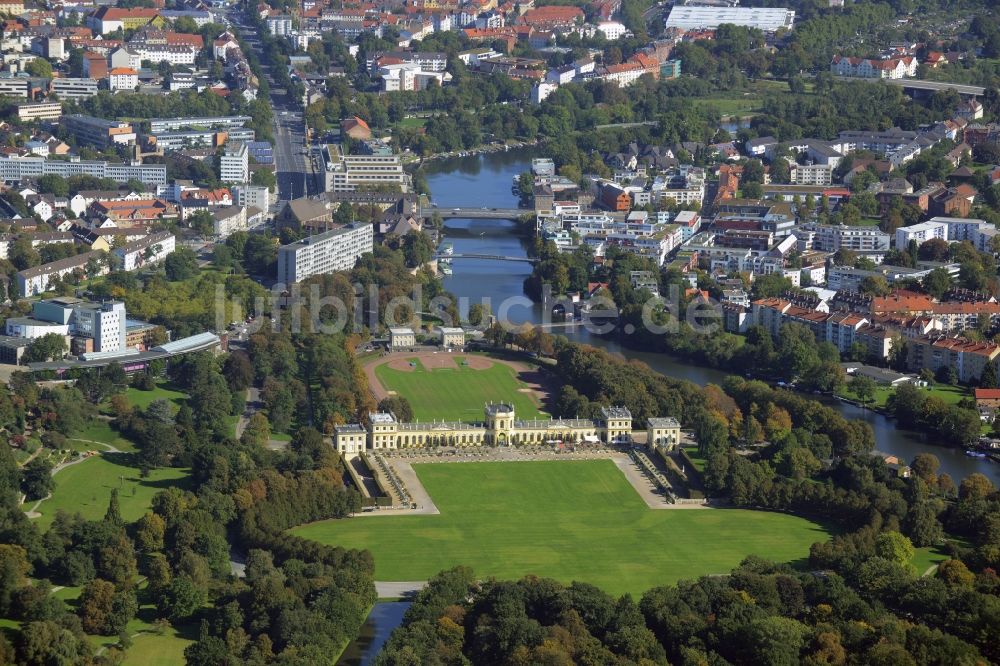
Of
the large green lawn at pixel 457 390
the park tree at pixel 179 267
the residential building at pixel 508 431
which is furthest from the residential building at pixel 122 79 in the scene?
the residential building at pixel 508 431

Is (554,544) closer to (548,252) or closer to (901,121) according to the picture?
(548,252)

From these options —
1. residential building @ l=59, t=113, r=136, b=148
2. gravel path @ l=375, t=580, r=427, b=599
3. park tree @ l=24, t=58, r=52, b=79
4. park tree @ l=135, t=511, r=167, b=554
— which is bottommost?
gravel path @ l=375, t=580, r=427, b=599

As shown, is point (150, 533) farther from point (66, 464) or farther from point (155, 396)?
point (155, 396)

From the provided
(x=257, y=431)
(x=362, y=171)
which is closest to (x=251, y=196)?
(x=362, y=171)

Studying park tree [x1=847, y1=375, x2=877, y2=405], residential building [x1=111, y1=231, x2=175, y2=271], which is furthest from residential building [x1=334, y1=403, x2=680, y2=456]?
residential building [x1=111, y1=231, x2=175, y2=271]

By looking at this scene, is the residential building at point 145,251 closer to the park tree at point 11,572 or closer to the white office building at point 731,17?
the park tree at point 11,572

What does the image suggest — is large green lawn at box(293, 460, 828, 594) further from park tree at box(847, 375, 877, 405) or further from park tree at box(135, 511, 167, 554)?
park tree at box(847, 375, 877, 405)
